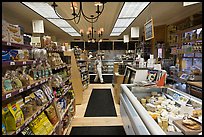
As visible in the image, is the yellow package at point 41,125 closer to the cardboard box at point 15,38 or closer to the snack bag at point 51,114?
the snack bag at point 51,114

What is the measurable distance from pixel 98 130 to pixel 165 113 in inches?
82.7

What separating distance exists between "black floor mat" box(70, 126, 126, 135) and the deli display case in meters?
1.12

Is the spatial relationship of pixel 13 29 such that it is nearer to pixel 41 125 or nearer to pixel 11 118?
pixel 11 118

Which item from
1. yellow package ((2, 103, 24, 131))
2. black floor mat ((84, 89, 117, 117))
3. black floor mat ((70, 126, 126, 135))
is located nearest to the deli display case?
black floor mat ((70, 126, 126, 135))

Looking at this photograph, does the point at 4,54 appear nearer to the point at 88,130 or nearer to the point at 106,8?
the point at 88,130

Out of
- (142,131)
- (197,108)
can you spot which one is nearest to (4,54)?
(142,131)

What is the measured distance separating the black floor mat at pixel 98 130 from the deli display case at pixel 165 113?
1.12 meters

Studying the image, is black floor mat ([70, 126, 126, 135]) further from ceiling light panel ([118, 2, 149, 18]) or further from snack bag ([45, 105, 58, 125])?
ceiling light panel ([118, 2, 149, 18])

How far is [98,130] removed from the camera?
395cm

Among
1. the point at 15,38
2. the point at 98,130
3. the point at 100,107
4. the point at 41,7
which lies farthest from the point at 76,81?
the point at 15,38

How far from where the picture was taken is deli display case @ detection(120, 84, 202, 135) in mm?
1646

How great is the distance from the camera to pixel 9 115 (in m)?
1.84

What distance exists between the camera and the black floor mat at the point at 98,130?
3.77 meters

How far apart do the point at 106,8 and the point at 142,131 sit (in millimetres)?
5077
